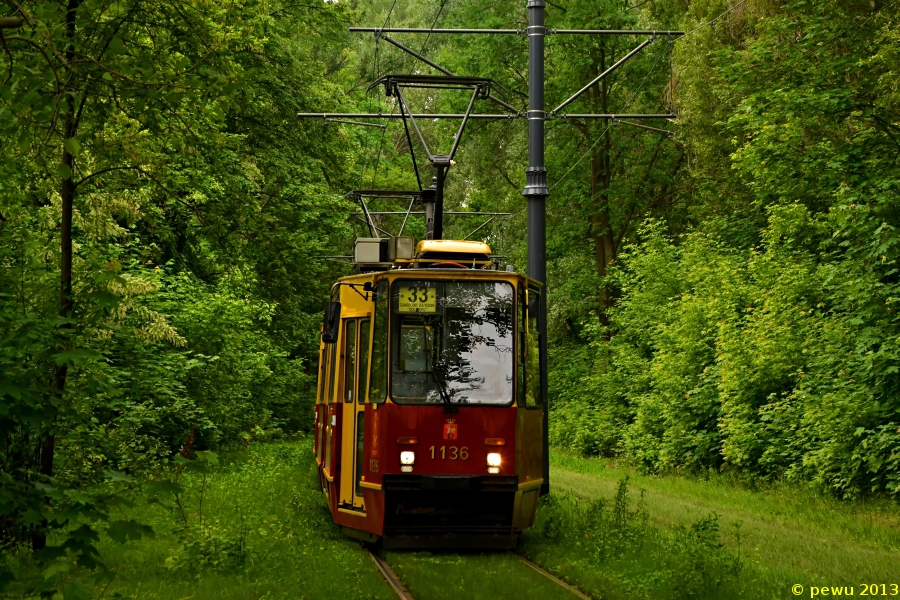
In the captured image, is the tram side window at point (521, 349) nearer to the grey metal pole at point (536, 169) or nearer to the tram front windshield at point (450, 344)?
the tram front windshield at point (450, 344)

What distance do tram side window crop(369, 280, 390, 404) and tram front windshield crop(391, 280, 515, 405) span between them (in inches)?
4.0

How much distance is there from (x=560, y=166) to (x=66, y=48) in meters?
31.0

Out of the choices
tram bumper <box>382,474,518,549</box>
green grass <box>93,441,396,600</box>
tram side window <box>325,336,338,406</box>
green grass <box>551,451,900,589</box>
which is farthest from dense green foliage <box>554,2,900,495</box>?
green grass <box>93,441,396,600</box>

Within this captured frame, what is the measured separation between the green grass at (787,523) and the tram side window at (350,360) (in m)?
4.39

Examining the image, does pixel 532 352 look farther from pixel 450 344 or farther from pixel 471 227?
pixel 471 227

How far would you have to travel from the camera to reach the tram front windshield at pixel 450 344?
12.1 metres

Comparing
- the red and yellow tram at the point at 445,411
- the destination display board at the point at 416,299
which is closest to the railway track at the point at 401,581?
the red and yellow tram at the point at 445,411

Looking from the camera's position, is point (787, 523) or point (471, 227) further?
point (471, 227)

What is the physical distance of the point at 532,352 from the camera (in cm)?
1275

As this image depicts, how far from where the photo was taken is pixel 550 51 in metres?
36.0

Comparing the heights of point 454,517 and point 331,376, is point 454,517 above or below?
below

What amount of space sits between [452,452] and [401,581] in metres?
2.02

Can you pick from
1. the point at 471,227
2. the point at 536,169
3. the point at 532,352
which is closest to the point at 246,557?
the point at 532,352

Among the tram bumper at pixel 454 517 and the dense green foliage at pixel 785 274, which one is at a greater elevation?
the dense green foliage at pixel 785 274
